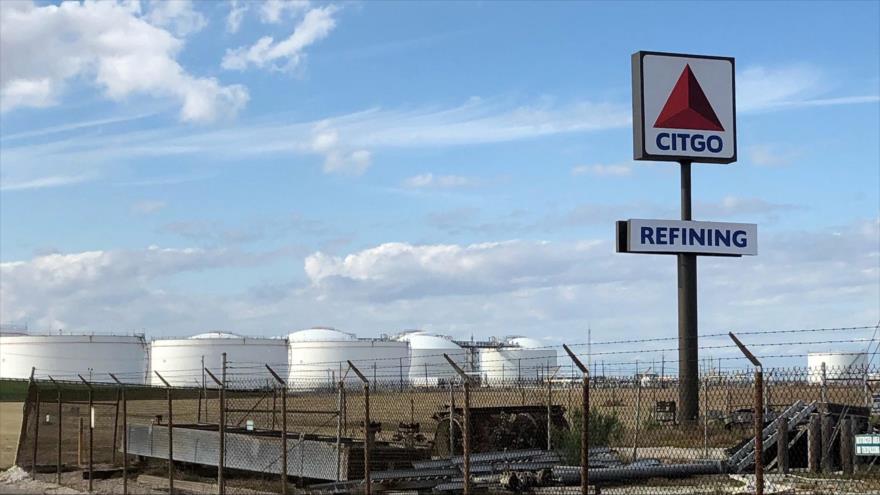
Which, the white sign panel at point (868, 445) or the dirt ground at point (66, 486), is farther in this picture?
the dirt ground at point (66, 486)

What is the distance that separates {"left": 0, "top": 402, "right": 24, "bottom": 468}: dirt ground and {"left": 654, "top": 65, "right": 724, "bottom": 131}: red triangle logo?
734 inches

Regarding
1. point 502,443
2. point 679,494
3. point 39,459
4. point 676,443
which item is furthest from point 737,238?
point 39,459

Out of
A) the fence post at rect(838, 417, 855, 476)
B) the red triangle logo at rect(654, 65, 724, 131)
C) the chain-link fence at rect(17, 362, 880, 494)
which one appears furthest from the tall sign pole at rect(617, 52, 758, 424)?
the fence post at rect(838, 417, 855, 476)

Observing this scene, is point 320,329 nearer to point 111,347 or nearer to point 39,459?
point 111,347

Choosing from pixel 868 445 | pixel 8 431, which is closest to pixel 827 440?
pixel 868 445

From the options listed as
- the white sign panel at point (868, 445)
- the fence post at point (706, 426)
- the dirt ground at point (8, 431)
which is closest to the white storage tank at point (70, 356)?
the dirt ground at point (8, 431)

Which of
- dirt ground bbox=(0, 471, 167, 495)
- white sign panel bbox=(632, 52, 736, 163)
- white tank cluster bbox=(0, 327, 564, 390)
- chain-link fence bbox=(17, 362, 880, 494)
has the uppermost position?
white sign panel bbox=(632, 52, 736, 163)

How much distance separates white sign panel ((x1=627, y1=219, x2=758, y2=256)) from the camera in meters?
29.7

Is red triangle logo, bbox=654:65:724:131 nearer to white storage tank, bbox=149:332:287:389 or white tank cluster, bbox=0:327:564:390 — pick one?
white tank cluster, bbox=0:327:564:390

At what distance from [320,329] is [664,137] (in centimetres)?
9517

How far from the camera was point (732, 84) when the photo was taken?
30969mm

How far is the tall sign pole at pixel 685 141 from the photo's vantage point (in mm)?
29953

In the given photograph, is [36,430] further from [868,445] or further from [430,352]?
[430,352]

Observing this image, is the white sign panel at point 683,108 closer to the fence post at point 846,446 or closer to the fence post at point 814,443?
the fence post at point 814,443
